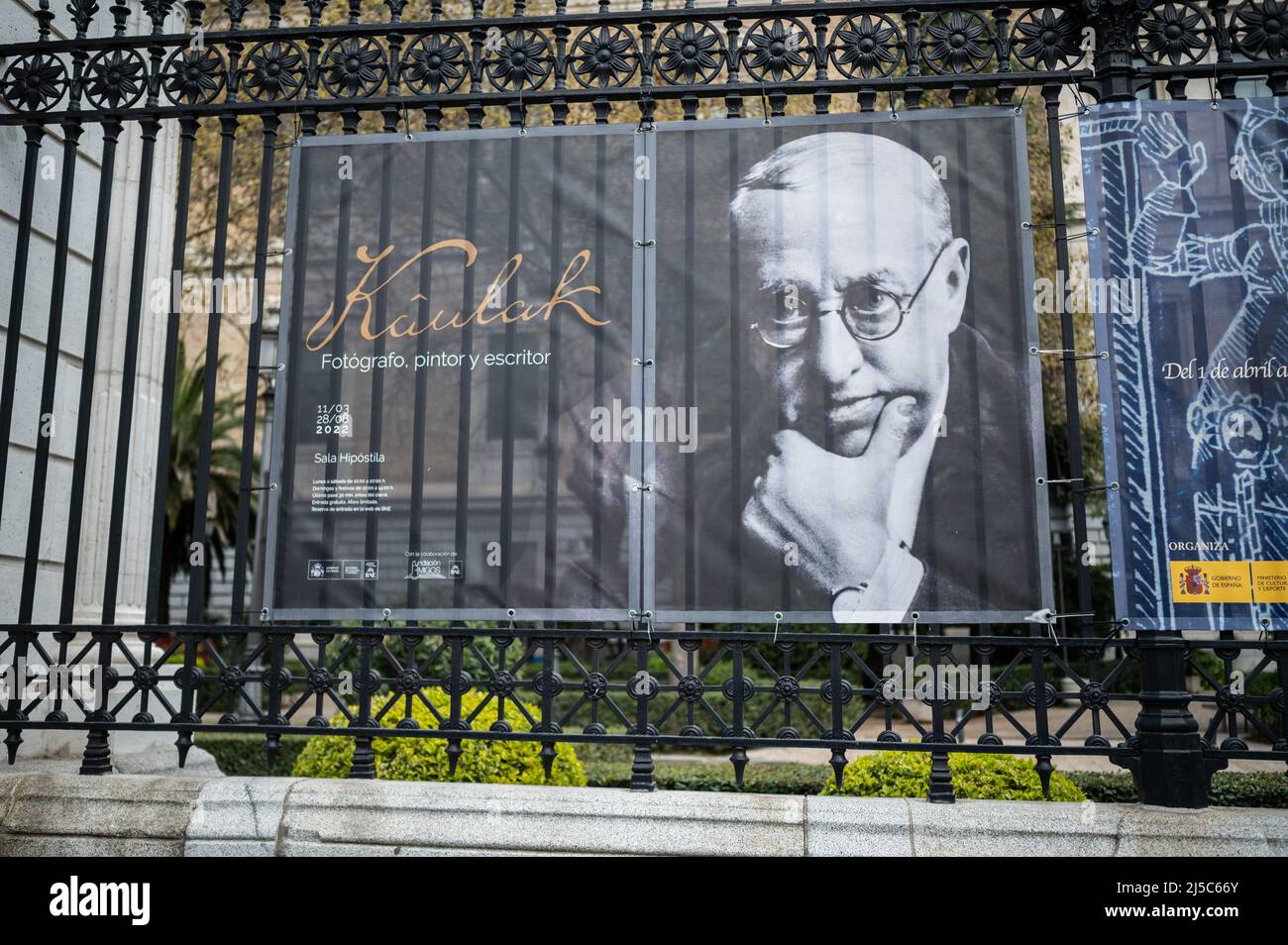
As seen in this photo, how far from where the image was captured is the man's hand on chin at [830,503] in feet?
17.4

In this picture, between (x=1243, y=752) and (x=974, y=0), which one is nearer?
(x=1243, y=752)

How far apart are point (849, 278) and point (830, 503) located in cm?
126

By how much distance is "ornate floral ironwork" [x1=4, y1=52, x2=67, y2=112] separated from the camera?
616cm

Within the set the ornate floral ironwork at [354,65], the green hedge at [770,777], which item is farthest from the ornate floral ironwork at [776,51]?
the green hedge at [770,777]

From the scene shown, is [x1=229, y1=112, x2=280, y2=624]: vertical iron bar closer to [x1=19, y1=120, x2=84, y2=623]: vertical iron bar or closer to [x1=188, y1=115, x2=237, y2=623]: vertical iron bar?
[x1=188, y1=115, x2=237, y2=623]: vertical iron bar

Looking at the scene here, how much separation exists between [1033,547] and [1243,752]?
138 centimetres

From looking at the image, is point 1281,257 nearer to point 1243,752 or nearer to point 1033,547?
point 1033,547

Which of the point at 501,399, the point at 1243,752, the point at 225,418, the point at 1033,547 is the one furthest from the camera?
the point at 225,418

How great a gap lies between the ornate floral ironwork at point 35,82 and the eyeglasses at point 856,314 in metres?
4.56

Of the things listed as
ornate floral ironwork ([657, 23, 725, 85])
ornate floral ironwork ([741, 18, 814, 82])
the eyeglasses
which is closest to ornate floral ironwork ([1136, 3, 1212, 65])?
the eyeglasses

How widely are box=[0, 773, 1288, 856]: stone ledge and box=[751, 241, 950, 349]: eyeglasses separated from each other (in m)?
2.43

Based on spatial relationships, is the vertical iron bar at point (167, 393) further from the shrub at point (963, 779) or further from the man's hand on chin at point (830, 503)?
the shrub at point (963, 779)

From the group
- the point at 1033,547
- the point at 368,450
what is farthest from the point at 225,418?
the point at 1033,547

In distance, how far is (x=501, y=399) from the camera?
5.63 m
